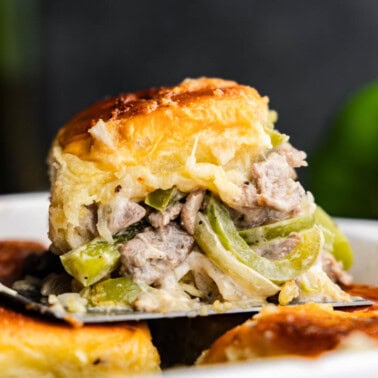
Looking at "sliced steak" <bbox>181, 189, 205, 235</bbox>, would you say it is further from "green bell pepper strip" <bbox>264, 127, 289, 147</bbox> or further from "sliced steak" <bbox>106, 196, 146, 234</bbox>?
"green bell pepper strip" <bbox>264, 127, 289, 147</bbox>

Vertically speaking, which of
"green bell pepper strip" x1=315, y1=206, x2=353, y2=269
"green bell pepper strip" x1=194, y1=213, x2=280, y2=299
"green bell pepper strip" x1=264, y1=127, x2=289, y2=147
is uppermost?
"green bell pepper strip" x1=264, y1=127, x2=289, y2=147

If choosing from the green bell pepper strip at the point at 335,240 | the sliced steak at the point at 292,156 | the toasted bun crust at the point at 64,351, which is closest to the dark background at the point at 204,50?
the green bell pepper strip at the point at 335,240

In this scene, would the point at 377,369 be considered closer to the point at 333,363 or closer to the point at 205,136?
the point at 333,363

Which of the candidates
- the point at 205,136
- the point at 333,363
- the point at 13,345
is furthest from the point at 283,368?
the point at 205,136

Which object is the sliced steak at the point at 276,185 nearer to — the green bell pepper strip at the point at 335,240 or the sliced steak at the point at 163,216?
the sliced steak at the point at 163,216

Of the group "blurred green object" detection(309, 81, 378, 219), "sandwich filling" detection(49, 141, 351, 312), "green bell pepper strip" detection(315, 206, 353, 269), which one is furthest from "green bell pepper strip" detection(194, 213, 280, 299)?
"blurred green object" detection(309, 81, 378, 219)

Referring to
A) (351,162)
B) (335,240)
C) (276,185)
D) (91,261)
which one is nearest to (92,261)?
(91,261)

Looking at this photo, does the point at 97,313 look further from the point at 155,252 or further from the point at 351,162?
the point at 351,162

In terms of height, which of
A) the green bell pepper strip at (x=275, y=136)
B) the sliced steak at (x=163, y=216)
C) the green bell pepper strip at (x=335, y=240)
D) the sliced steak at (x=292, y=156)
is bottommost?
the green bell pepper strip at (x=335, y=240)
